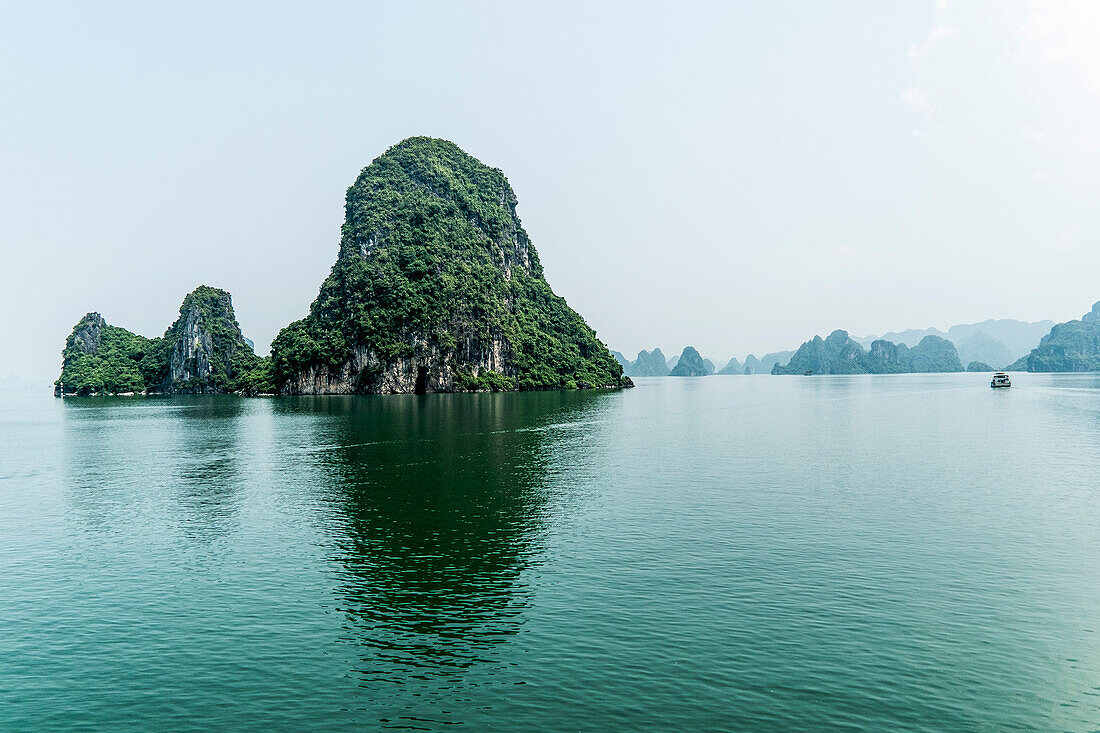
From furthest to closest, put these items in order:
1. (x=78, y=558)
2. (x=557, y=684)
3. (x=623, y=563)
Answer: (x=78, y=558) → (x=623, y=563) → (x=557, y=684)

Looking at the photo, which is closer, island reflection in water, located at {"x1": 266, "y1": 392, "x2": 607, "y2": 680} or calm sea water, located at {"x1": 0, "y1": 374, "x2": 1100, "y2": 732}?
calm sea water, located at {"x1": 0, "y1": 374, "x2": 1100, "y2": 732}

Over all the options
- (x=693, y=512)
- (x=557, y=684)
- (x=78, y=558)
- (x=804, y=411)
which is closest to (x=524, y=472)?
(x=693, y=512)

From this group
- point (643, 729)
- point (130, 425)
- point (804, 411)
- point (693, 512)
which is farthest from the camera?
point (804, 411)

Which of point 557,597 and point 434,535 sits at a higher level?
point 434,535

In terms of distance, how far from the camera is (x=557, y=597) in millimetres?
27391

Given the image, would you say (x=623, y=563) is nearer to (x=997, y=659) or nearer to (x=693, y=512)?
(x=693, y=512)

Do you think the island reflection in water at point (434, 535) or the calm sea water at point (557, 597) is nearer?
the calm sea water at point (557, 597)

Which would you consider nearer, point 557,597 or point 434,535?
point 557,597

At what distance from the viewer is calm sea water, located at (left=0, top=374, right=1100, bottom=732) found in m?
18.8

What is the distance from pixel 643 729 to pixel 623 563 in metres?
14.7

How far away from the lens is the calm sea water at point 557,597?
61.6 ft

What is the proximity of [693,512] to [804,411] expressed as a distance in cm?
10296

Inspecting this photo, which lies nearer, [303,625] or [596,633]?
[596,633]

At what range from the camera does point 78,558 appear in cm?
3484
